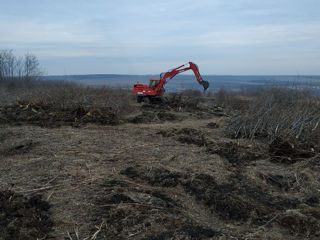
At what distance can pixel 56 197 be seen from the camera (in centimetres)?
376

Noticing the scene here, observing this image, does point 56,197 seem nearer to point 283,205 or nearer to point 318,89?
point 283,205

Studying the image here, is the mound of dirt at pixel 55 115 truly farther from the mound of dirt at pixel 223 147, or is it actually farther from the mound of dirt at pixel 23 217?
the mound of dirt at pixel 23 217

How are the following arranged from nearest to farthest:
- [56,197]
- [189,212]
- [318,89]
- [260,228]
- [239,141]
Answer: [260,228] < [189,212] < [56,197] < [239,141] < [318,89]

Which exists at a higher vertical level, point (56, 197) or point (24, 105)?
point (24, 105)

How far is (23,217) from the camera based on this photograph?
3197mm

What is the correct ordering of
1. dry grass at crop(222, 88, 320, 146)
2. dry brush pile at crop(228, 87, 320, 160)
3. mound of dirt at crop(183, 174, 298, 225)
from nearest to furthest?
1. mound of dirt at crop(183, 174, 298, 225)
2. dry brush pile at crop(228, 87, 320, 160)
3. dry grass at crop(222, 88, 320, 146)

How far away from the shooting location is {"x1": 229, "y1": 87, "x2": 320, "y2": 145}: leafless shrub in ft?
21.6

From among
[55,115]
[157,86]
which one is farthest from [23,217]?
[157,86]

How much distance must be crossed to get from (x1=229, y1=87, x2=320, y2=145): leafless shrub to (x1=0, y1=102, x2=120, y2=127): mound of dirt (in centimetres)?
366

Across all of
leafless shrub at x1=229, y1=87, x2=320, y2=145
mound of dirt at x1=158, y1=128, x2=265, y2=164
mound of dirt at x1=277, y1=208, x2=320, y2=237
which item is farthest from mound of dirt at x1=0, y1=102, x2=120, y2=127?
mound of dirt at x1=277, y1=208, x2=320, y2=237

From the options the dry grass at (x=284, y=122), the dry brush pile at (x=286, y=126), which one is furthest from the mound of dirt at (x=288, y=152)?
the dry grass at (x=284, y=122)

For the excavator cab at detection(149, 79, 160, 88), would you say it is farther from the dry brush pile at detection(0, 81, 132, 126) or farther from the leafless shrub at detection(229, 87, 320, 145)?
the leafless shrub at detection(229, 87, 320, 145)

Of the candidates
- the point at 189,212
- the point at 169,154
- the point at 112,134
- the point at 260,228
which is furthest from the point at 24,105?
the point at 260,228

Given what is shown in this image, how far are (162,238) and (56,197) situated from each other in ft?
5.10
